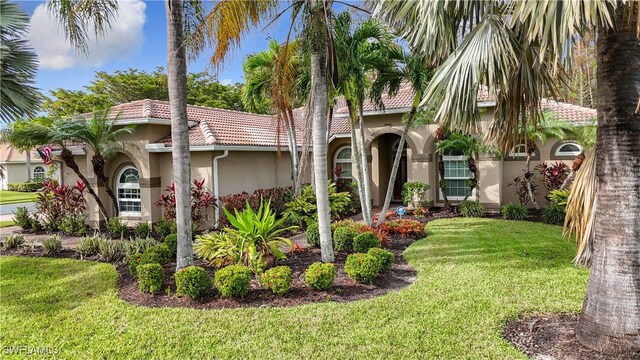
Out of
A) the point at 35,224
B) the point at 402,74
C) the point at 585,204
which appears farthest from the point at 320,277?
the point at 35,224

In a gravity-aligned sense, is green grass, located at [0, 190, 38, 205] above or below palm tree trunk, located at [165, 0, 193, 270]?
below

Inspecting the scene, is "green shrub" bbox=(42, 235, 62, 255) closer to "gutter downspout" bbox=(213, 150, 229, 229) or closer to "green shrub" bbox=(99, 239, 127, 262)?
"green shrub" bbox=(99, 239, 127, 262)

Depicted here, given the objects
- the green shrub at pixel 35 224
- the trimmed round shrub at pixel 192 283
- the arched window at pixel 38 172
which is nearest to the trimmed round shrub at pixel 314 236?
the trimmed round shrub at pixel 192 283

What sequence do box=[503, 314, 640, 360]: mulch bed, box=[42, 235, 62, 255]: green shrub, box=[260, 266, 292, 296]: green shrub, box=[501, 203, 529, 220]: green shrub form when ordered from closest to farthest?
box=[503, 314, 640, 360]: mulch bed < box=[260, 266, 292, 296]: green shrub < box=[42, 235, 62, 255]: green shrub < box=[501, 203, 529, 220]: green shrub

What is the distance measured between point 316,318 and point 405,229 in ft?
22.3


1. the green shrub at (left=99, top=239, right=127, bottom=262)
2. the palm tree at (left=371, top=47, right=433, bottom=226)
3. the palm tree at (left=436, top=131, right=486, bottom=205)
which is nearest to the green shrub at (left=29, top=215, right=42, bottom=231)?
the green shrub at (left=99, top=239, right=127, bottom=262)

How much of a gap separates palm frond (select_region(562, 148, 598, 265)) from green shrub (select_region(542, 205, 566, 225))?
927cm

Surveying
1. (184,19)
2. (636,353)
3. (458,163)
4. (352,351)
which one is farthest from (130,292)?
(458,163)

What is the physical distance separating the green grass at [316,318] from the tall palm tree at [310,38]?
2768 mm

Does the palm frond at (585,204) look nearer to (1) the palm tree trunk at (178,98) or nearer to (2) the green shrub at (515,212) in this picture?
(1) the palm tree trunk at (178,98)

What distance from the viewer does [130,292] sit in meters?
7.58

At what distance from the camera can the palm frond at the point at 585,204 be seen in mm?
5176

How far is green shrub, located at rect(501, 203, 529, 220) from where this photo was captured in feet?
48.1

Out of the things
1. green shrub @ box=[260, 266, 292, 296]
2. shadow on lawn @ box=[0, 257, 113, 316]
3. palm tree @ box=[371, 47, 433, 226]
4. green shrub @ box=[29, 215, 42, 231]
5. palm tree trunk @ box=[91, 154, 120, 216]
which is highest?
palm tree @ box=[371, 47, 433, 226]
